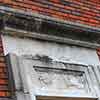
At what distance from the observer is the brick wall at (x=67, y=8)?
17.1 ft

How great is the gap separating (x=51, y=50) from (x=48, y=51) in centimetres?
7

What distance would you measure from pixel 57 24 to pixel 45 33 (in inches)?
8.9

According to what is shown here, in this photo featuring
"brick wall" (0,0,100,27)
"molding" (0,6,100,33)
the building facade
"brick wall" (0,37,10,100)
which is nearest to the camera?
"brick wall" (0,37,10,100)

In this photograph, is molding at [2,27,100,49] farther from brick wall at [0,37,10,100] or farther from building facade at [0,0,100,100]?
brick wall at [0,37,10,100]

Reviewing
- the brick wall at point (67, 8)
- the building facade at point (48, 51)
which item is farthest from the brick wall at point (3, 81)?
the brick wall at point (67, 8)

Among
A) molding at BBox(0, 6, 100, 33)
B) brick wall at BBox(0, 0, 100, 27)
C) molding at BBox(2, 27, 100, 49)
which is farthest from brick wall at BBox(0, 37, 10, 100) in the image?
brick wall at BBox(0, 0, 100, 27)

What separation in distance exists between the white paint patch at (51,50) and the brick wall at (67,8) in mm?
522

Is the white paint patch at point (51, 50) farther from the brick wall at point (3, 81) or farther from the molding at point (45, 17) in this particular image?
the molding at point (45, 17)

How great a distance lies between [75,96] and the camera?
4953mm

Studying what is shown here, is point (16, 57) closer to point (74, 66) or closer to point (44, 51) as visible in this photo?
point (44, 51)

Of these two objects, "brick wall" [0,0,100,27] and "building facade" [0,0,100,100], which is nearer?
"building facade" [0,0,100,100]

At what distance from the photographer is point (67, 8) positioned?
5.78 m

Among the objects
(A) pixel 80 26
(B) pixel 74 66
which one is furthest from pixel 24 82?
(A) pixel 80 26

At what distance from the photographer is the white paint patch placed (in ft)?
15.5
